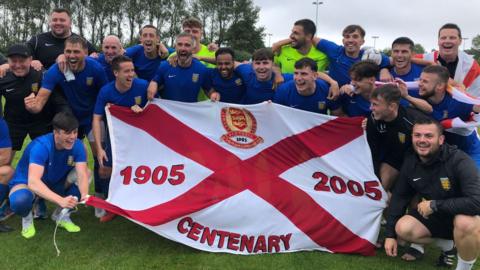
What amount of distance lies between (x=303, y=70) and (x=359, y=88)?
71 centimetres

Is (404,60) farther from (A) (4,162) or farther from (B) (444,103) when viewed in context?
(A) (4,162)

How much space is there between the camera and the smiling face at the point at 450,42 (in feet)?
17.3

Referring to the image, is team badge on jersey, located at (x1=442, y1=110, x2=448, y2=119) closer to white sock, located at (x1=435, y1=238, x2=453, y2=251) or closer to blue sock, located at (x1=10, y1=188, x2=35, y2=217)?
white sock, located at (x1=435, y1=238, x2=453, y2=251)

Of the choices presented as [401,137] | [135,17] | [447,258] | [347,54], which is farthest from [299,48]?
[135,17]

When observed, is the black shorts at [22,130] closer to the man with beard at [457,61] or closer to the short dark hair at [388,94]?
the short dark hair at [388,94]

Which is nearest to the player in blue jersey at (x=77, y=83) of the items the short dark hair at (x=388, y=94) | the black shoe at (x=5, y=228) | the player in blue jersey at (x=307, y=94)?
the black shoe at (x=5, y=228)

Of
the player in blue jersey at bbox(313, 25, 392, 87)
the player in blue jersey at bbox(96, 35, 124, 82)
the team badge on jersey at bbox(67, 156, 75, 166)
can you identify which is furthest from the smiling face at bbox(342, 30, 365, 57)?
the team badge on jersey at bbox(67, 156, 75, 166)

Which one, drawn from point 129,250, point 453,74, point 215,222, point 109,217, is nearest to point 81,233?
point 109,217

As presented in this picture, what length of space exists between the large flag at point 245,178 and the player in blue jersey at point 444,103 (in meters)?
0.84

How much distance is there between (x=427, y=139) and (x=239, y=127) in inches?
82.2

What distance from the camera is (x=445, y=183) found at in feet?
13.2

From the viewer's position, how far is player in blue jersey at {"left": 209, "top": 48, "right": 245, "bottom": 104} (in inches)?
223

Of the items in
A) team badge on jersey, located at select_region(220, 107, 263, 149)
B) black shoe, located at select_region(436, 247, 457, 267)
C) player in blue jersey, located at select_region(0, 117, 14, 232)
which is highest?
team badge on jersey, located at select_region(220, 107, 263, 149)

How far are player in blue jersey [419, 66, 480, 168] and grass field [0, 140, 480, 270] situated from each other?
1.30m
